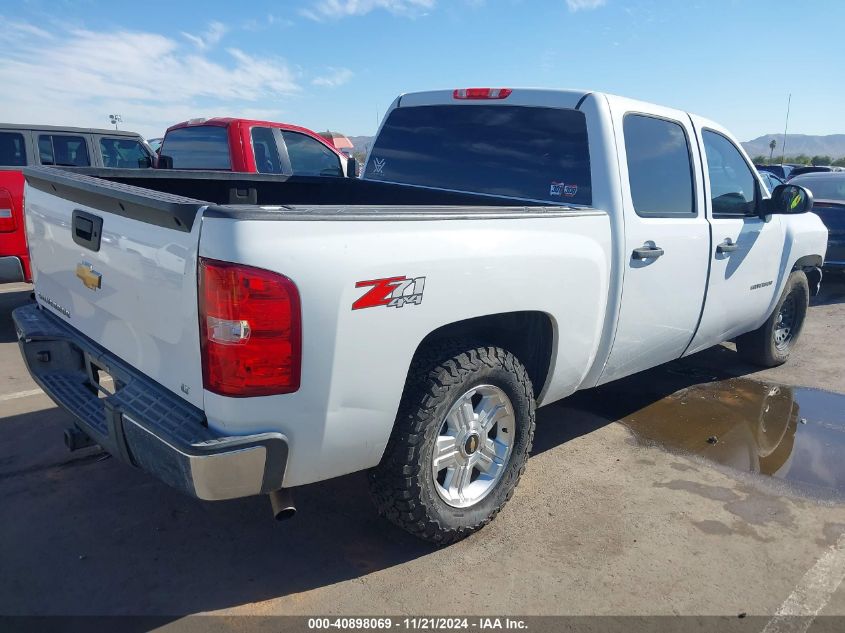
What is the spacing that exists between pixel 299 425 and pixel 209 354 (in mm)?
Result: 383

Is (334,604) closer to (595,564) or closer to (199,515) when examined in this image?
(199,515)

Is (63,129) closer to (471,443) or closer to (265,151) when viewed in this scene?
(265,151)

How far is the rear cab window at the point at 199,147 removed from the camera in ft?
26.0

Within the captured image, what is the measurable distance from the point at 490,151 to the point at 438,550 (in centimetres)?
228

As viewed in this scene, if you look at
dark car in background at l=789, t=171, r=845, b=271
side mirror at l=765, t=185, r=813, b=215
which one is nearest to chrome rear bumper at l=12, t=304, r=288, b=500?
side mirror at l=765, t=185, r=813, b=215

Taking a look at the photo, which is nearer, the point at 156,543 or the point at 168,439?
the point at 168,439

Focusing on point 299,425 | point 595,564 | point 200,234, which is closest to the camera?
point 200,234

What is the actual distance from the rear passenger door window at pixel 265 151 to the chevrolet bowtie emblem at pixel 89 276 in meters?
5.22

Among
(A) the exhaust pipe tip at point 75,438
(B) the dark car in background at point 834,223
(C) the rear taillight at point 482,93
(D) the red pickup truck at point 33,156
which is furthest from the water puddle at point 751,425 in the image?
(D) the red pickup truck at point 33,156

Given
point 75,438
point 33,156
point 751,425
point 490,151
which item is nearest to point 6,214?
point 33,156

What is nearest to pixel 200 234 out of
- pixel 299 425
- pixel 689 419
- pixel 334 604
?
pixel 299 425

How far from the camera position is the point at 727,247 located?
428 centimetres

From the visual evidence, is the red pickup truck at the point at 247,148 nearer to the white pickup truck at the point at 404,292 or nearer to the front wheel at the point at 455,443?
the white pickup truck at the point at 404,292

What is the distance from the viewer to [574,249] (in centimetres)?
319
